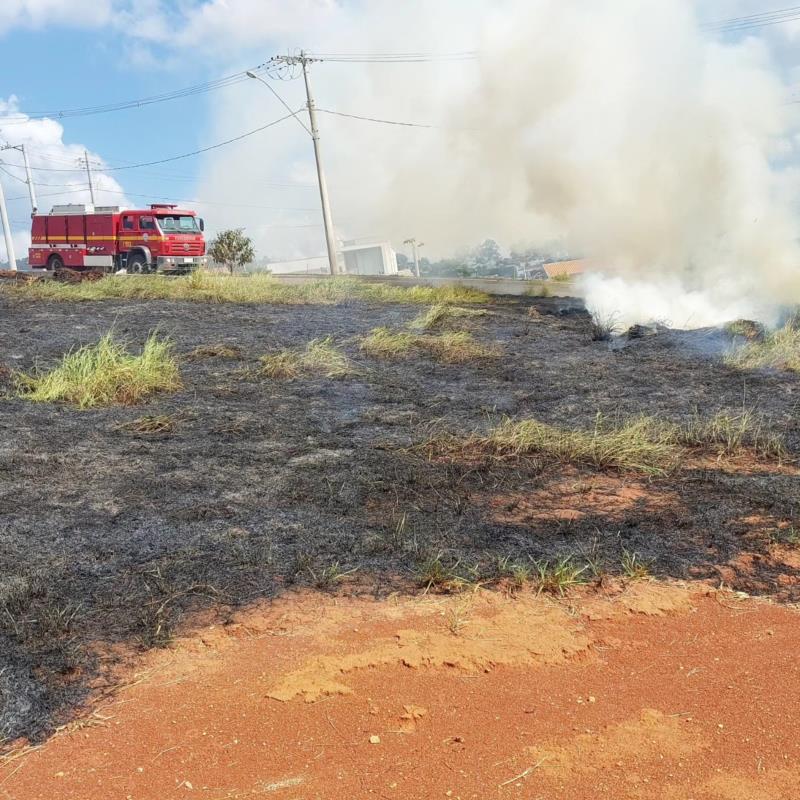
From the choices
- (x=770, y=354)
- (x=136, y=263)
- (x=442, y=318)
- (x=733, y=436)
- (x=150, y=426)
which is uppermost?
(x=136, y=263)

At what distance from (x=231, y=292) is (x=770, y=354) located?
403 inches

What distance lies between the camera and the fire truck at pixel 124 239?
27.1 meters

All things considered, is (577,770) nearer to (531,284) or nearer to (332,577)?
(332,577)

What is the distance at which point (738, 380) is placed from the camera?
850 centimetres

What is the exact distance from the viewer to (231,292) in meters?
15.7

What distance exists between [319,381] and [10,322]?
20.2 ft

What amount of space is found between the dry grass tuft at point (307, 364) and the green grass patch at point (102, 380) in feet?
3.46

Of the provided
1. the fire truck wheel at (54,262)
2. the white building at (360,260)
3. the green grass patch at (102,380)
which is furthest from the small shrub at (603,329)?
the white building at (360,260)

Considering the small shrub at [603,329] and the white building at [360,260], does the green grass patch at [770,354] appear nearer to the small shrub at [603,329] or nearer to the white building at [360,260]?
the small shrub at [603,329]

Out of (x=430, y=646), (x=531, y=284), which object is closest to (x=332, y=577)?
(x=430, y=646)

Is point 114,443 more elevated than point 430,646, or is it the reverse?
point 114,443

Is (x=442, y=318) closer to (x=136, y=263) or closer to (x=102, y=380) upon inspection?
(x=102, y=380)

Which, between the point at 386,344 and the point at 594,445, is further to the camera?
the point at 386,344

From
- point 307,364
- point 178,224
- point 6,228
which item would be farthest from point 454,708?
point 6,228
